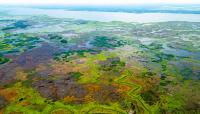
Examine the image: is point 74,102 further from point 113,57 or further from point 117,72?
point 113,57

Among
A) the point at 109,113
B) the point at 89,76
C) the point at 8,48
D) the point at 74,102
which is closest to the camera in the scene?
the point at 109,113

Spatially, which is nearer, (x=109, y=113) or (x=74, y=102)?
(x=109, y=113)

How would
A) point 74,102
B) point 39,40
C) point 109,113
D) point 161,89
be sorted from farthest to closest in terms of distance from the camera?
point 39,40 → point 161,89 → point 74,102 → point 109,113

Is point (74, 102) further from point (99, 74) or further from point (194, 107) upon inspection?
point (194, 107)

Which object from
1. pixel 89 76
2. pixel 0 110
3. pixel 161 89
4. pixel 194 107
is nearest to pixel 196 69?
pixel 161 89

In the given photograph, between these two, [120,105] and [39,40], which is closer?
[120,105]

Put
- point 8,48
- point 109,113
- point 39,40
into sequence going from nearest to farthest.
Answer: point 109,113
point 8,48
point 39,40

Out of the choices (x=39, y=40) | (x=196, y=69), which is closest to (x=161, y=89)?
(x=196, y=69)
